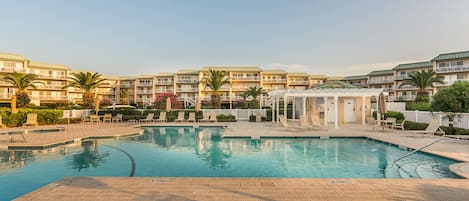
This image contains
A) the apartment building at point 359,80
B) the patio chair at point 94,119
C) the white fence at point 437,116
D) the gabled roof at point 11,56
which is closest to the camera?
the white fence at point 437,116

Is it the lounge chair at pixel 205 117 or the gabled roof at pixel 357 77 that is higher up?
the gabled roof at pixel 357 77

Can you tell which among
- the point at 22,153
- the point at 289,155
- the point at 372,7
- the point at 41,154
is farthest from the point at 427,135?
the point at 22,153

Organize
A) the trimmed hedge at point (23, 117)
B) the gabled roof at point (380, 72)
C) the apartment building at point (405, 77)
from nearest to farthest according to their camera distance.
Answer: the trimmed hedge at point (23, 117) → the apartment building at point (405, 77) → the gabled roof at point (380, 72)

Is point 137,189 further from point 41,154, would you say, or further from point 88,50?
point 88,50

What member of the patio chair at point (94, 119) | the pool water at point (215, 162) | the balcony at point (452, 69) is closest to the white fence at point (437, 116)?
the pool water at point (215, 162)

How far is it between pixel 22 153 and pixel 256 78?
43423mm

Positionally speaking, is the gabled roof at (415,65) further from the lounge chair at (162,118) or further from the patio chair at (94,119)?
the patio chair at (94,119)

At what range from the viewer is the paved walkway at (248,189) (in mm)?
4160

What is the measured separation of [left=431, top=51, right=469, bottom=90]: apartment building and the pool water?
133ft

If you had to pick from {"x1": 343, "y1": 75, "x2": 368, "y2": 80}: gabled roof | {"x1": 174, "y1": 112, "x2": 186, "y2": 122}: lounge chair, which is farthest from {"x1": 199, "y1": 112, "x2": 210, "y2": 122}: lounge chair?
{"x1": 343, "y1": 75, "x2": 368, "y2": 80}: gabled roof

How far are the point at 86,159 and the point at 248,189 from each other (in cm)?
649

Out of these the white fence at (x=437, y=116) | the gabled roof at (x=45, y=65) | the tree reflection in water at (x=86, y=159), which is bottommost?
the tree reflection in water at (x=86, y=159)

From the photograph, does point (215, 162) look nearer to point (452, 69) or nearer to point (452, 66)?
point (452, 69)

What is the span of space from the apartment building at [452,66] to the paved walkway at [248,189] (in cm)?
4611
